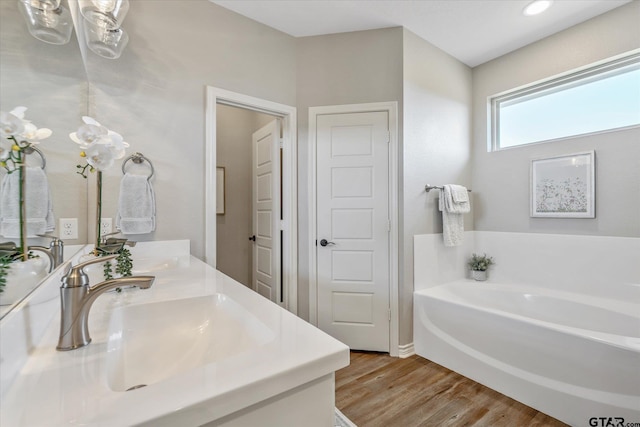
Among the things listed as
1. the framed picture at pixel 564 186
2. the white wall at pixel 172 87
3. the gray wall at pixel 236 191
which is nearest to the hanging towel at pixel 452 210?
the framed picture at pixel 564 186

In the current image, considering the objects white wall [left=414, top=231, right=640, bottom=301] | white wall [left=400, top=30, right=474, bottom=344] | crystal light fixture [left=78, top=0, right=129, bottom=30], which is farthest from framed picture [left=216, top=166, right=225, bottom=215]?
white wall [left=414, top=231, right=640, bottom=301]

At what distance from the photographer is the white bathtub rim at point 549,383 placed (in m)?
1.43

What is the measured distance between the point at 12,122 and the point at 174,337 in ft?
2.28

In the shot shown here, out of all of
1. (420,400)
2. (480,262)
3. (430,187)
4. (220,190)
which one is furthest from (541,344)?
(220,190)

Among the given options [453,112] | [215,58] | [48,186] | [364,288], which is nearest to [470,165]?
[453,112]

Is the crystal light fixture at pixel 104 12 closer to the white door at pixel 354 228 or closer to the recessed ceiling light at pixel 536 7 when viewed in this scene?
the white door at pixel 354 228

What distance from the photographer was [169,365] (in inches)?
32.6

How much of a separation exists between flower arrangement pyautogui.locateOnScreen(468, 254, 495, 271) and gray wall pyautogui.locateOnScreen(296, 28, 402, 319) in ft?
5.53

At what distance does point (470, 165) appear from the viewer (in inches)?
120

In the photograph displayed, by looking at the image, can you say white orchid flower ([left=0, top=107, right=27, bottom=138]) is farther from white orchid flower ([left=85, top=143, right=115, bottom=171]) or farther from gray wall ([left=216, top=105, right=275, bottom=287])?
gray wall ([left=216, top=105, right=275, bottom=287])

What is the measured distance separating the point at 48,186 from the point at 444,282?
278 centimetres

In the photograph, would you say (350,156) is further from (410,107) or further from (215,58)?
(215,58)

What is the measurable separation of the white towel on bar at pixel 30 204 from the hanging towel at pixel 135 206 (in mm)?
933

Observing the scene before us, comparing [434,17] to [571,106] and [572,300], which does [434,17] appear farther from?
[572,300]
